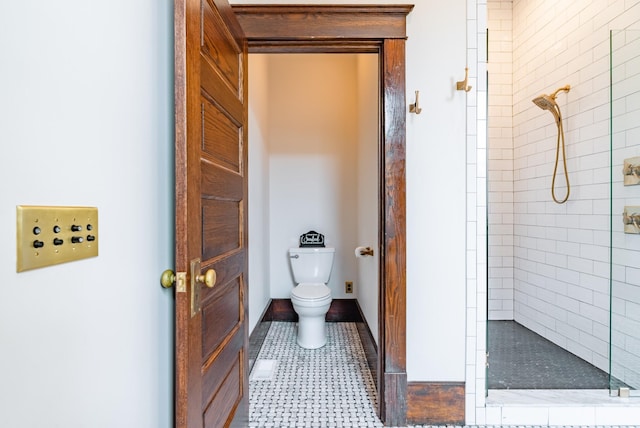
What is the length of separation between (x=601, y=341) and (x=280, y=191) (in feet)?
→ 9.00

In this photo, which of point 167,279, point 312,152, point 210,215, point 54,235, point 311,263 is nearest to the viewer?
point 54,235

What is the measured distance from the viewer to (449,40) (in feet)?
4.97

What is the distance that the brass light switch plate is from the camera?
0.48m

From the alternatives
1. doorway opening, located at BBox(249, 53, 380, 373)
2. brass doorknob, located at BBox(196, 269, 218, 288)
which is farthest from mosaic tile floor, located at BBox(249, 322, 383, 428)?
brass doorknob, located at BBox(196, 269, 218, 288)

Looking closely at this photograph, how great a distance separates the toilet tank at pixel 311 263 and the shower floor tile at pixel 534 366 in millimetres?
1476

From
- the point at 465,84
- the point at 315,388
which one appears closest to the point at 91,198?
the point at 465,84

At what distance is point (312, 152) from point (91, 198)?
8.48 feet

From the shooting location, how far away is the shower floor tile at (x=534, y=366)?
176 centimetres

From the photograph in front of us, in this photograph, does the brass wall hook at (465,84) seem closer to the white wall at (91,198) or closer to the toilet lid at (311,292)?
the white wall at (91,198)

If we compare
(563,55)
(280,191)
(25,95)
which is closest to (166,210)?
(25,95)

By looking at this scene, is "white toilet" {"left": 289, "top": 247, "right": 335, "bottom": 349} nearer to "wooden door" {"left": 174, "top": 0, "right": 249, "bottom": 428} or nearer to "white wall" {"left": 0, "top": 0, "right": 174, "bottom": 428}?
"wooden door" {"left": 174, "top": 0, "right": 249, "bottom": 428}

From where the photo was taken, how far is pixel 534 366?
1.96 meters

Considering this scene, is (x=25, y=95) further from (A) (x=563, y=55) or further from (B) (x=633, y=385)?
(A) (x=563, y=55)

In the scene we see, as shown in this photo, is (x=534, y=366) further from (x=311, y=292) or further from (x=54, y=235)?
(x=54, y=235)
